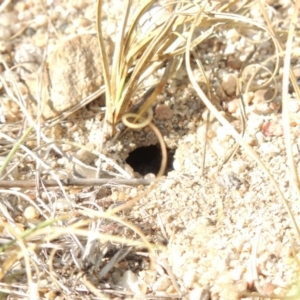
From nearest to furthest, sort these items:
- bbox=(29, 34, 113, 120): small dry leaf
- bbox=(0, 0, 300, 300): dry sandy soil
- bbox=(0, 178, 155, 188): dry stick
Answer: bbox=(0, 0, 300, 300): dry sandy soil
bbox=(0, 178, 155, 188): dry stick
bbox=(29, 34, 113, 120): small dry leaf

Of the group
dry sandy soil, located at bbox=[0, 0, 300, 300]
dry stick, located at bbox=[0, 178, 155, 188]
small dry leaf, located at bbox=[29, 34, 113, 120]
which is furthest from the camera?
small dry leaf, located at bbox=[29, 34, 113, 120]

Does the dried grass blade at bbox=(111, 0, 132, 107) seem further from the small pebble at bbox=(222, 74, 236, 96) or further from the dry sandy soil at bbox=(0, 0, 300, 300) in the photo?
the small pebble at bbox=(222, 74, 236, 96)

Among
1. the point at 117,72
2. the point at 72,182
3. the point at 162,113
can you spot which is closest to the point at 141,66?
the point at 117,72

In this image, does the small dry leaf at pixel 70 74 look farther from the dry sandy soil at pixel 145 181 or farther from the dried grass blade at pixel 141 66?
the dried grass blade at pixel 141 66

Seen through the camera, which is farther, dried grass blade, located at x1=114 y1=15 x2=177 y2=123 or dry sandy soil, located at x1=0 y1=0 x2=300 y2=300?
dried grass blade, located at x1=114 y1=15 x2=177 y2=123

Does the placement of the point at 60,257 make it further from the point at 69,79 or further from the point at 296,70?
the point at 296,70

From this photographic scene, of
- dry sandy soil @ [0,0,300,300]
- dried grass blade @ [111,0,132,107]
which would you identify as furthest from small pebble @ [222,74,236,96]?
dried grass blade @ [111,0,132,107]

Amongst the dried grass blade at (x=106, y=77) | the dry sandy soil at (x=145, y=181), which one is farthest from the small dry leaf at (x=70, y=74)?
the dried grass blade at (x=106, y=77)

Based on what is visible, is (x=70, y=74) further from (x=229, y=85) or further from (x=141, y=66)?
(x=229, y=85)

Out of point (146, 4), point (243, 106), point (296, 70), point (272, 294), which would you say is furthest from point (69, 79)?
point (272, 294)
